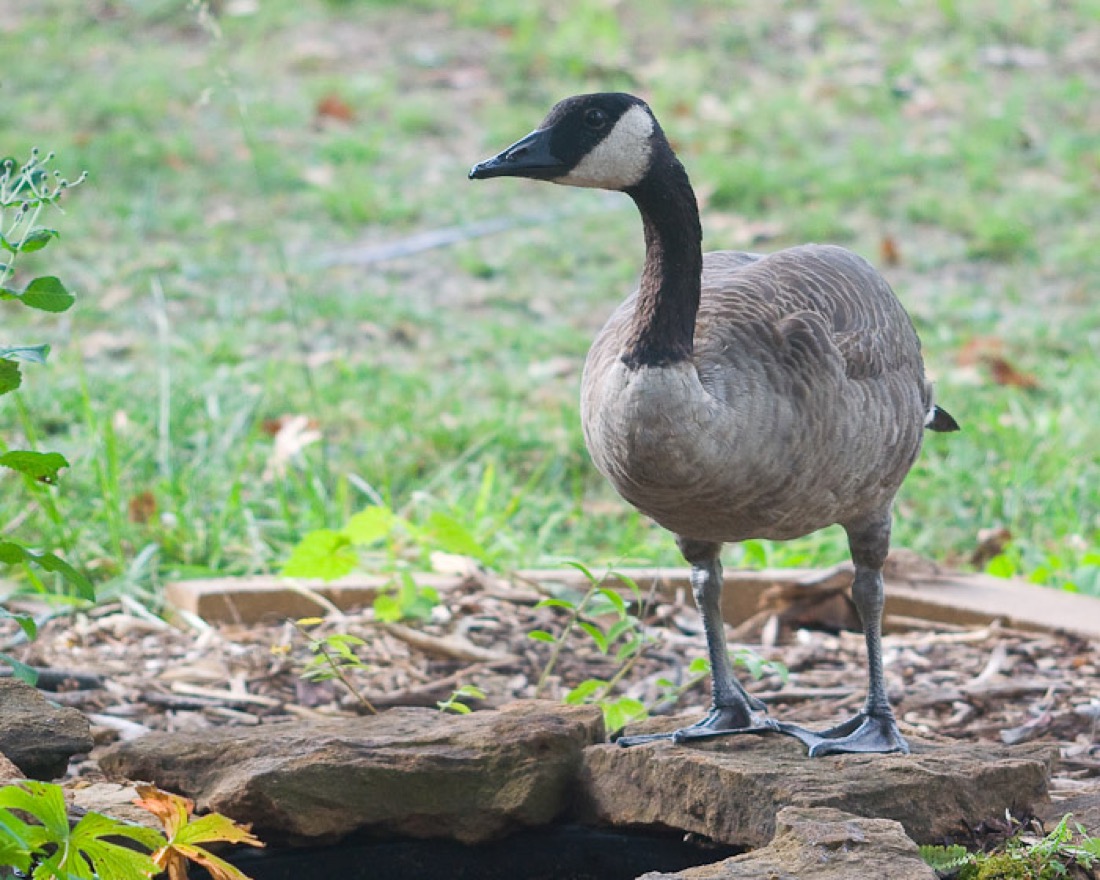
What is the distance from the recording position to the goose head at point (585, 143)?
304 centimetres

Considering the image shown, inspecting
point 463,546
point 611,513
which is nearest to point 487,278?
point 611,513

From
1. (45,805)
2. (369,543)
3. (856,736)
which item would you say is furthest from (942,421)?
(45,805)

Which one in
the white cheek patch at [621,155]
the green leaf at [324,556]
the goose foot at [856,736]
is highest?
the white cheek patch at [621,155]

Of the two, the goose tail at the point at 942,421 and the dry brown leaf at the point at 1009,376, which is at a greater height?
the goose tail at the point at 942,421

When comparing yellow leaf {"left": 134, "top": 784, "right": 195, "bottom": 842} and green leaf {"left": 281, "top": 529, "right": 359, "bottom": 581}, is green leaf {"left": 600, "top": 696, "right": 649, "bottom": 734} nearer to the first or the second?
green leaf {"left": 281, "top": 529, "right": 359, "bottom": 581}

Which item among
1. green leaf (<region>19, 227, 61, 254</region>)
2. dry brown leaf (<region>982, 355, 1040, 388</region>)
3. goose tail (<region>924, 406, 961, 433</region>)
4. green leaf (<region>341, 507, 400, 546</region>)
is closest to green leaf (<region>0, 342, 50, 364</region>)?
green leaf (<region>19, 227, 61, 254</region>)

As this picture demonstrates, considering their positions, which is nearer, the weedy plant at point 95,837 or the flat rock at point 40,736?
the weedy plant at point 95,837

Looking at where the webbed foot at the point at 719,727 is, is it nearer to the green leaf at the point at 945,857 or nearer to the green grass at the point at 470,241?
the green leaf at the point at 945,857

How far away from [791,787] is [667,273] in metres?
1.01

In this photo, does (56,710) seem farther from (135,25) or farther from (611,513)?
(135,25)

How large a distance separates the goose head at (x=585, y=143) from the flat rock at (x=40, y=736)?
1.27 meters

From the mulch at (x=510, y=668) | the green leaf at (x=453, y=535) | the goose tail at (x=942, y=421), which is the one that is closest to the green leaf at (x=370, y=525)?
the green leaf at (x=453, y=535)

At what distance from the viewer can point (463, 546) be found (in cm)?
423

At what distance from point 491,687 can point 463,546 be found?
0.38 metres
